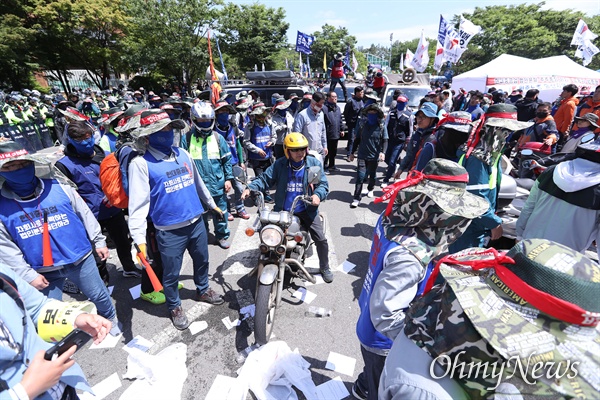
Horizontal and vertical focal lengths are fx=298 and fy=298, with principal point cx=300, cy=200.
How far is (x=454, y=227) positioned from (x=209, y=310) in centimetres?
300

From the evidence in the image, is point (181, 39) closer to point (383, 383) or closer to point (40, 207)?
point (40, 207)

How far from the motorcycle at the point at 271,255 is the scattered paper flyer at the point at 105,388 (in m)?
1.29

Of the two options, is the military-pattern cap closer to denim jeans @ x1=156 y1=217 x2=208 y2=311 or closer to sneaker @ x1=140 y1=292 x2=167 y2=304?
denim jeans @ x1=156 y1=217 x2=208 y2=311

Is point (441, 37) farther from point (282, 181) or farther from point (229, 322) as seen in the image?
point (229, 322)

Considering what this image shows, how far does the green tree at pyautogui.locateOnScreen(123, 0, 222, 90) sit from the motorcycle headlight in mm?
25020

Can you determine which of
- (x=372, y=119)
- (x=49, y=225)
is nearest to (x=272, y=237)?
(x=49, y=225)

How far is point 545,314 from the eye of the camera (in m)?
0.85

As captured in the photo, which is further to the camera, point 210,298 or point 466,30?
point 466,30

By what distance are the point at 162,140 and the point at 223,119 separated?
3.11 metres

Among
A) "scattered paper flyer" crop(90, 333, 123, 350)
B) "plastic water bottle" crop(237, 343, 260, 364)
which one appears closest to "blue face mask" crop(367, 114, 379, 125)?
"plastic water bottle" crop(237, 343, 260, 364)

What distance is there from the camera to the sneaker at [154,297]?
3.72 m

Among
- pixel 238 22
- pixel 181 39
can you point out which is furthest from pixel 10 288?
pixel 238 22

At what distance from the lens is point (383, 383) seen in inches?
47.9

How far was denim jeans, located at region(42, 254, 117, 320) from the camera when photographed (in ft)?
8.76
